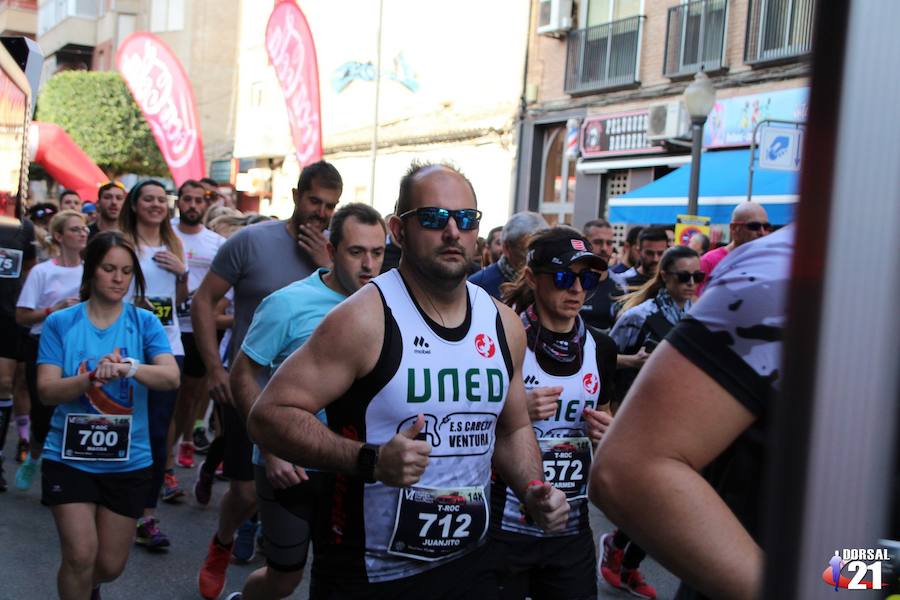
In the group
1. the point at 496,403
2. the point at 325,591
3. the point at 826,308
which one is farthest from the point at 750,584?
the point at 325,591

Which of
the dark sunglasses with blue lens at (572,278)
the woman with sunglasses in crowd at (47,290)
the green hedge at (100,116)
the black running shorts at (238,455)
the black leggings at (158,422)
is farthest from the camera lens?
the green hedge at (100,116)

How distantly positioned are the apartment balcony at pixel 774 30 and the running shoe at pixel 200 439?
11262 mm

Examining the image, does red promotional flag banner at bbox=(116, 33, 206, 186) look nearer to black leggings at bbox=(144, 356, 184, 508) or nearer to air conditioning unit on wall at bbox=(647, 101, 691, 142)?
air conditioning unit on wall at bbox=(647, 101, 691, 142)

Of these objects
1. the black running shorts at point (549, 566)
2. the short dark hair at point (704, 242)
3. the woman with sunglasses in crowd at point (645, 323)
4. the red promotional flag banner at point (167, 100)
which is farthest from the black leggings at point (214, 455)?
A: the red promotional flag banner at point (167, 100)

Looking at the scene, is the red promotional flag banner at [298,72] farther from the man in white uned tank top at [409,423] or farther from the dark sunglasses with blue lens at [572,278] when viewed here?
the man in white uned tank top at [409,423]

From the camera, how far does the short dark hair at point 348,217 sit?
4.35 meters

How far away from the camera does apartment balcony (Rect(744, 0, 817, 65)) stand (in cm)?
1666

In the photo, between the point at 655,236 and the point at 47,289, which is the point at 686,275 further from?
the point at 47,289

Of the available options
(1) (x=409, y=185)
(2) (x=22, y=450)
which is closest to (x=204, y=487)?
(2) (x=22, y=450)

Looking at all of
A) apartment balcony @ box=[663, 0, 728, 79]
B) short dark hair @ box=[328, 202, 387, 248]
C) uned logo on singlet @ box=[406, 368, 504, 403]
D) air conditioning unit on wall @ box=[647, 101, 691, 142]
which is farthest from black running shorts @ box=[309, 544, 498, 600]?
apartment balcony @ box=[663, 0, 728, 79]

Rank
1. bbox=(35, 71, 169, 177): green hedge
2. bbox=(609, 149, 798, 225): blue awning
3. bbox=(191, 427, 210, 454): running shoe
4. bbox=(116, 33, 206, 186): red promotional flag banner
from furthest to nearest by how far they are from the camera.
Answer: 1. bbox=(35, 71, 169, 177): green hedge
2. bbox=(116, 33, 206, 186): red promotional flag banner
3. bbox=(609, 149, 798, 225): blue awning
4. bbox=(191, 427, 210, 454): running shoe

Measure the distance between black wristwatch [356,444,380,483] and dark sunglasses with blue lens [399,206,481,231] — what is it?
72cm

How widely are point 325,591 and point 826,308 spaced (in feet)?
8.28

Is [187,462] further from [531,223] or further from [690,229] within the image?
[690,229]
